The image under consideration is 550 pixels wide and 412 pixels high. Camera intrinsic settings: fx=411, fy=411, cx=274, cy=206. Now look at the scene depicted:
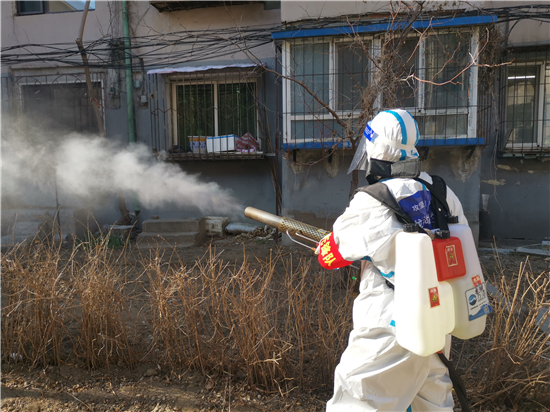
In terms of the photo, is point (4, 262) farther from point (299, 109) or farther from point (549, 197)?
point (549, 197)

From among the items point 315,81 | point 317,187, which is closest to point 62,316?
point 317,187

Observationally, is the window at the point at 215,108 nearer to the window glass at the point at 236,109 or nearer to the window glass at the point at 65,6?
the window glass at the point at 236,109

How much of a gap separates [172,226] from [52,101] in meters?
4.10

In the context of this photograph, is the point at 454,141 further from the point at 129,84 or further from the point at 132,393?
the point at 129,84

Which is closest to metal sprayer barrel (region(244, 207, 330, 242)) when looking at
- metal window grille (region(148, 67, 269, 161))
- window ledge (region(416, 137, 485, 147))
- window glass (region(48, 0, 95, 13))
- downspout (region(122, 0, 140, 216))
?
window ledge (region(416, 137, 485, 147))

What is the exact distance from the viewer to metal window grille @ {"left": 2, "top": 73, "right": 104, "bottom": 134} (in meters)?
8.52

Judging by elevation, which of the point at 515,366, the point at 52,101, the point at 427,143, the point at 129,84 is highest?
the point at 129,84

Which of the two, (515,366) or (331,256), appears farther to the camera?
(515,366)

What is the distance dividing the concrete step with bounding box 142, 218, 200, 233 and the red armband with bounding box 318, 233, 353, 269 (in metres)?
5.40

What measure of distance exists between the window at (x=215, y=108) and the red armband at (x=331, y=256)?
6.19m

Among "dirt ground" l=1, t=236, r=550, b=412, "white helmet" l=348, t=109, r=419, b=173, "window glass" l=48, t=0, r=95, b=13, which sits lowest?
"dirt ground" l=1, t=236, r=550, b=412

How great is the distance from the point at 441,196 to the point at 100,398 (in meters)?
2.51

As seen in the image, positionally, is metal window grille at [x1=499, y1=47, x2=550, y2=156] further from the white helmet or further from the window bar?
the white helmet

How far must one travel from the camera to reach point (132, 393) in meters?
2.78
